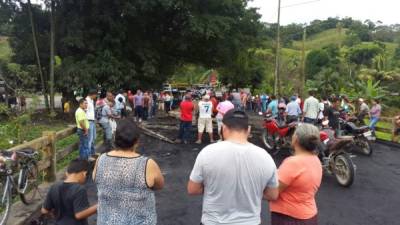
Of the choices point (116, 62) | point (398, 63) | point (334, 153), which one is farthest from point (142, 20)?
point (398, 63)

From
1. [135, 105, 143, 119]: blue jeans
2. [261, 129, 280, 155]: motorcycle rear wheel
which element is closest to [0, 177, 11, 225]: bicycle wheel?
[261, 129, 280, 155]: motorcycle rear wheel

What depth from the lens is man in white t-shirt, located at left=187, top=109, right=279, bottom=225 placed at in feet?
10.6

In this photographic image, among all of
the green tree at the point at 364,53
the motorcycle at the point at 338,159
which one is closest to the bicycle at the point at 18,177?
the motorcycle at the point at 338,159

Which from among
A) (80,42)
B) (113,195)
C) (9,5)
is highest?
(9,5)

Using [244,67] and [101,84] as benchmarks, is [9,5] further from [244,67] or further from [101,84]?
[244,67]

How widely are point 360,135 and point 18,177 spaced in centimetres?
945

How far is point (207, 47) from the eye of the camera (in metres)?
27.3

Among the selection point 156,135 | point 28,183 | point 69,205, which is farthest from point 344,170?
point 156,135

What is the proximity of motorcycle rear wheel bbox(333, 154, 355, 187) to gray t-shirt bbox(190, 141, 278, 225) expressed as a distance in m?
5.91

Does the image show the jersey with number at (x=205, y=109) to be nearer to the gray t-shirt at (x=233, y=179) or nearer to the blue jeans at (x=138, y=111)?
the blue jeans at (x=138, y=111)

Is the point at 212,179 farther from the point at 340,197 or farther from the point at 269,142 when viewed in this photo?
the point at 269,142

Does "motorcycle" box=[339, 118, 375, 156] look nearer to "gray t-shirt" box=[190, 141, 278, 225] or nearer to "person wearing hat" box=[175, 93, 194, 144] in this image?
"person wearing hat" box=[175, 93, 194, 144]

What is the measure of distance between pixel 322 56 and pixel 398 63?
1603cm

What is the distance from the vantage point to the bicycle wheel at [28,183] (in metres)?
6.68
